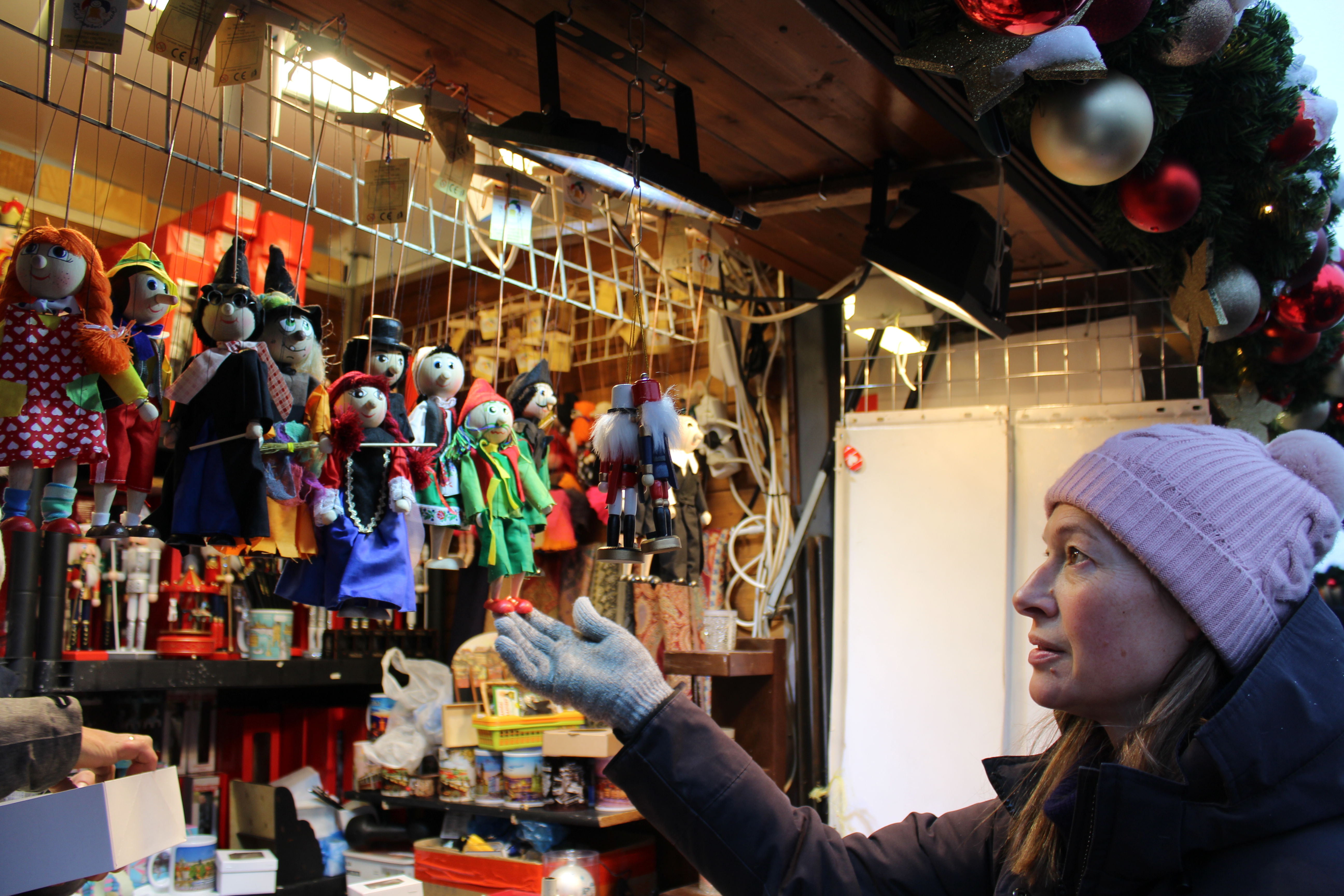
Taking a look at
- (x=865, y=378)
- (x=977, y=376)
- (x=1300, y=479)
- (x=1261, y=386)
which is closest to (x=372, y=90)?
(x=865, y=378)

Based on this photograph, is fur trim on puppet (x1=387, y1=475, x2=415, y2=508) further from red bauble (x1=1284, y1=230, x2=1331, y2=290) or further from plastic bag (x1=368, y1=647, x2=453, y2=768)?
red bauble (x1=1284, y1=230, x2=1331, y2=290)

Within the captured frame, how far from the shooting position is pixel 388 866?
309 cm

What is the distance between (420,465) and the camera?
1.65m

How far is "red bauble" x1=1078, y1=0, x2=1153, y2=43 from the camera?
153 cm

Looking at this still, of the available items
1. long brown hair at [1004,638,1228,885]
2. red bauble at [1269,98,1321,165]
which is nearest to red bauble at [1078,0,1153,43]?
red bauble at [1269,98,1321,165]

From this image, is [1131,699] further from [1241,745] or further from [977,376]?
[977,376]

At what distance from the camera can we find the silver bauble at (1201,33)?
1.68 metres

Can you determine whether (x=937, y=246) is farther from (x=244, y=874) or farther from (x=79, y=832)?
(x=244, y=874)

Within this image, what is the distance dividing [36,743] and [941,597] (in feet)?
7.07

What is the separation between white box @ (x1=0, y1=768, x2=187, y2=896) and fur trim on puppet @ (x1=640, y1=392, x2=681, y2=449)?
0.83 meters

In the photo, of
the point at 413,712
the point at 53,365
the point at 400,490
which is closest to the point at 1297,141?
the point at 400,490

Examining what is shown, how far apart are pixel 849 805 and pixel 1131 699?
5.85 ft

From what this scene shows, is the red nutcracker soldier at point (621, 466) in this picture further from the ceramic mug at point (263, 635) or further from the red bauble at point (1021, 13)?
the ceramic mug at point (263, 635)

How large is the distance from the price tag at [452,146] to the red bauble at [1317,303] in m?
2.16
